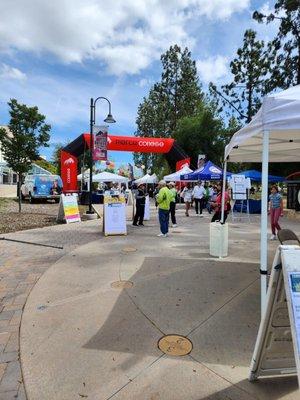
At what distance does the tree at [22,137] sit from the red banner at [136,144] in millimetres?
6681

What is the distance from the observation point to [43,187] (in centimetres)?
2508

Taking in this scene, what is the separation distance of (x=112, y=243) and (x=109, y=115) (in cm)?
1078

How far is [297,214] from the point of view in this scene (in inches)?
600

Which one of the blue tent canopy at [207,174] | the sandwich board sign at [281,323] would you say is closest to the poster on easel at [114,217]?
the sandwich board sign at [281,323]

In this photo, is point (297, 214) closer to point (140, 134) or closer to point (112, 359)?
point (112, 359)

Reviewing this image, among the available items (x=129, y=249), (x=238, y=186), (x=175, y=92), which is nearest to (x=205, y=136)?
(x=175, y=92)

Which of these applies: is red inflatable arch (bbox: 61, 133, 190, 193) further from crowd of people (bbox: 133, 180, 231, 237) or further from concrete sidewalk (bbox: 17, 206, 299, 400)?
concrete sidewalk (bbox: 17, 206, 299, 400)

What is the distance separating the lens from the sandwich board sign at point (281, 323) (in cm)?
244

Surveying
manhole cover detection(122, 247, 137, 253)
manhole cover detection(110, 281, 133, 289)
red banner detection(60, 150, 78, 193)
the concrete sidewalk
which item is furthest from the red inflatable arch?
manhole cover detection(110, 281, 133, 289)

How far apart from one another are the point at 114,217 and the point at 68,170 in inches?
509

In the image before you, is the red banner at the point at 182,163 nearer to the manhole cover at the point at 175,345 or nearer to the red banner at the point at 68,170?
the red banner at the point at 68,170

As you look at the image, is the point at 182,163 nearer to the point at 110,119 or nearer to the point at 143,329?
the point at 110,119

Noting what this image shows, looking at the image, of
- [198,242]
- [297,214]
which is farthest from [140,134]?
[198,242]

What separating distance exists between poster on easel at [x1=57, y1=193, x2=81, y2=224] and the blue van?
11.8 m
